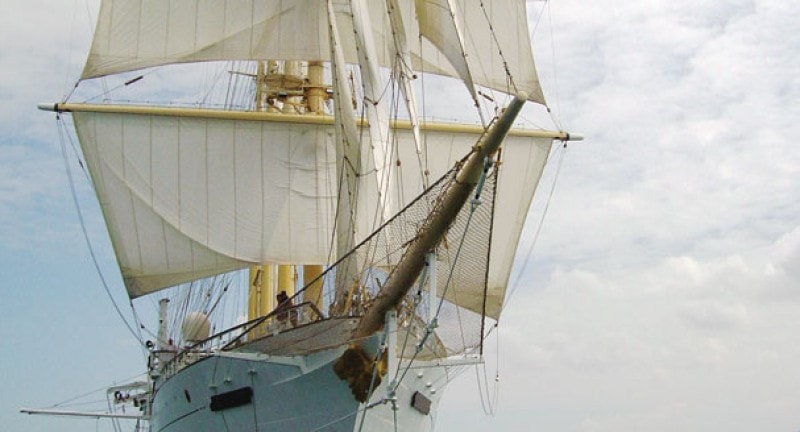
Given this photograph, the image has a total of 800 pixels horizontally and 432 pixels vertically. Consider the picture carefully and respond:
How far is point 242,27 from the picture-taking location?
34.1m

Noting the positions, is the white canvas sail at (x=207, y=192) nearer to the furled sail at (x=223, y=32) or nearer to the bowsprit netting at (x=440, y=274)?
the furled sail at (x=223, y=32)

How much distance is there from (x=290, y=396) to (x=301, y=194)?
1263cm

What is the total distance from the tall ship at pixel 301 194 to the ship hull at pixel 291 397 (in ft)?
0.15

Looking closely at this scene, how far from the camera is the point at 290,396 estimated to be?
2236cm

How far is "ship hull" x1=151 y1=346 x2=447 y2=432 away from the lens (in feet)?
70.8

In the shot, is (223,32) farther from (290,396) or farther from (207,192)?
(290,396)

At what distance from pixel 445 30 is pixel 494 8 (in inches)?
431

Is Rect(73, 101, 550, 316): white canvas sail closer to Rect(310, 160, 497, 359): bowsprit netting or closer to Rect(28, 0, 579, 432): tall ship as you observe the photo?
Rect(28, 0, 579, 432): tall ship

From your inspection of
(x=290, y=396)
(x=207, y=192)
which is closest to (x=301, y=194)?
(x=207, y=192)

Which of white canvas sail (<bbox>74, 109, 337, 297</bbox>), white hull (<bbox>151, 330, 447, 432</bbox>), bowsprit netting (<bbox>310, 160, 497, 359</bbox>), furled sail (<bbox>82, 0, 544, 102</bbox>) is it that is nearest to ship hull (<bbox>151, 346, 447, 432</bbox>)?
A: white hull (<bbox>151, 330, 447, 432</bbox>)

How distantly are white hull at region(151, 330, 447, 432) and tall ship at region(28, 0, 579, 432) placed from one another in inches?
1.9

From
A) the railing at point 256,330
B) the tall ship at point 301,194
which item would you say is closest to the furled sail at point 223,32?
the tall ship at point 301,194

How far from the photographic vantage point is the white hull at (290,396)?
70.8ft

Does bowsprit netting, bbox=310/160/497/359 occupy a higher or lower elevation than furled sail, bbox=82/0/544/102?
lower
